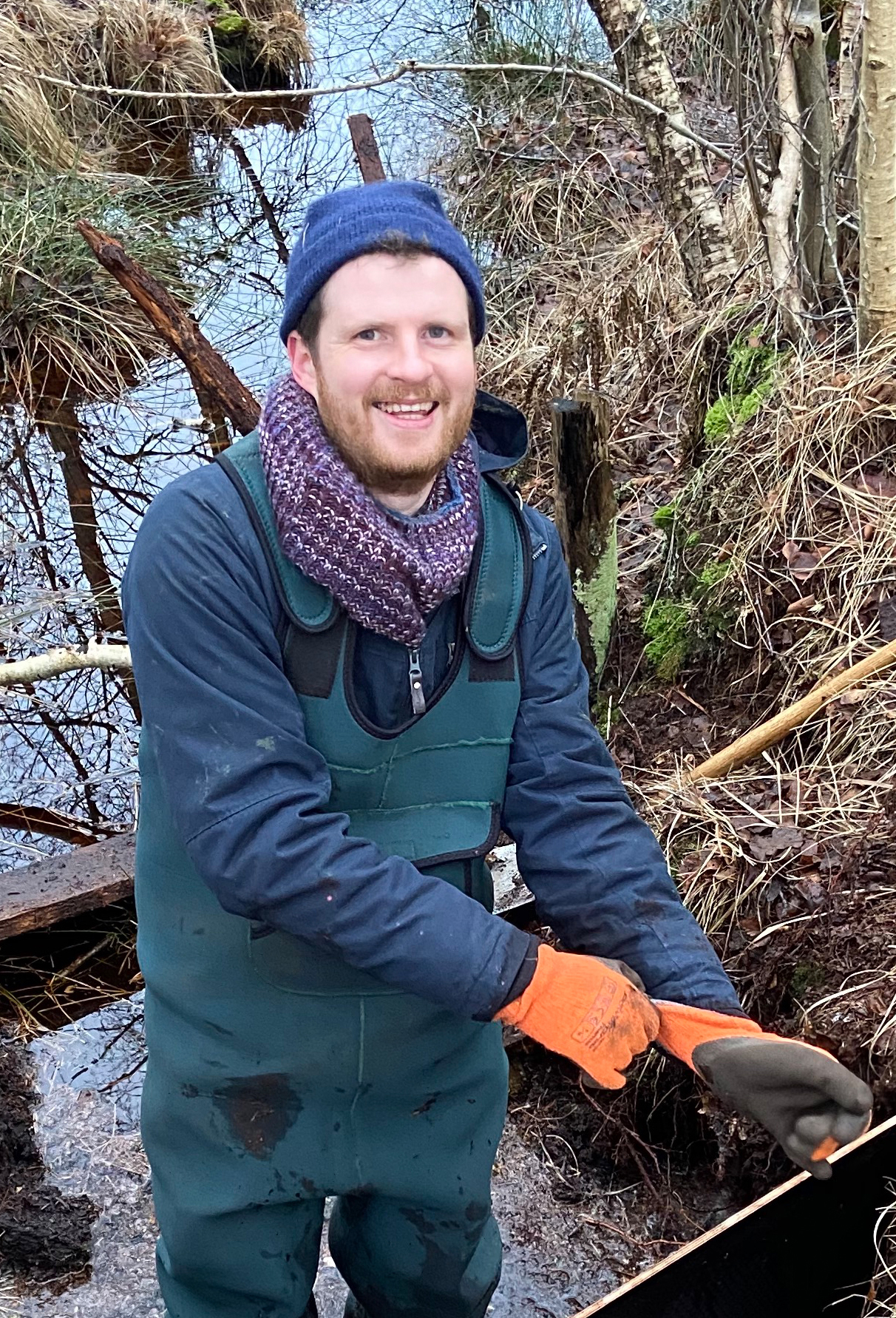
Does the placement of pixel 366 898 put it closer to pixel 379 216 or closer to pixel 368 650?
pixel 368 650

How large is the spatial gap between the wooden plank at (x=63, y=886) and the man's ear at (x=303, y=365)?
1900mm

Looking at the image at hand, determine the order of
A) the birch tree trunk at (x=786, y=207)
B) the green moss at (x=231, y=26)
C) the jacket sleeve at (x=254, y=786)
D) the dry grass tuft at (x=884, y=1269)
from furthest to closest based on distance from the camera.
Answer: the green moss at (x=231, y=26), the birch tree trunk at (x=786, y=207), the dry grass tuft at (x=884, y=1269), the jacket sleeve at (x=254, y=786)

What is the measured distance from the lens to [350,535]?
1794 mm

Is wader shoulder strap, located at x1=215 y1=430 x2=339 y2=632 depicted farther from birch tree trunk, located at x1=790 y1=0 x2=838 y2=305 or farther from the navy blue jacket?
birch tree trunk, located at x1=790 y1=0 x2=838 y2=305

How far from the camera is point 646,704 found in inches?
165

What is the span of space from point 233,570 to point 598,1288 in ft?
6.90

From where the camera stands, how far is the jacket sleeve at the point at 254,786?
1741 millimetres

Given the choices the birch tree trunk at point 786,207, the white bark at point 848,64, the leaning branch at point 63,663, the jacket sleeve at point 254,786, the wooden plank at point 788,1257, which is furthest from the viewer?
the white bark at point 848,64

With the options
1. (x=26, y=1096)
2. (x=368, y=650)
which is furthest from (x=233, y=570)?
(x=26, y=1096)

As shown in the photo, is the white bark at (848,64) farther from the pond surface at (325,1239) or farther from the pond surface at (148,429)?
the pond surface at (325,1239)

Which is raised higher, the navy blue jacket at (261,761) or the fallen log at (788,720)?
the navy blue jacket at (261,761)

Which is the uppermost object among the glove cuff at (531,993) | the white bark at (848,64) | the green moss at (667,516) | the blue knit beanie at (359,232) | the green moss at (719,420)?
the white bark at (848,64)

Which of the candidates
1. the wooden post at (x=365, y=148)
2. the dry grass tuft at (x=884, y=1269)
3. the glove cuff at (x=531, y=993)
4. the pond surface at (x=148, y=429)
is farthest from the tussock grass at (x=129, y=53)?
the dry grass tuft at (x=884, y=1269)

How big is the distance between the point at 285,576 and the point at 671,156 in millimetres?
3703
